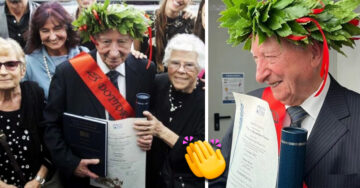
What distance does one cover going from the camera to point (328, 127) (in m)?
0.99

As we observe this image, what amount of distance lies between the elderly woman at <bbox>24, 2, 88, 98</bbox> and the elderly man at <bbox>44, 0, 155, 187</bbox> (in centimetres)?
5

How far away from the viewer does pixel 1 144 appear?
1604 millimetres

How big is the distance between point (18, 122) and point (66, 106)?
9.8 inches

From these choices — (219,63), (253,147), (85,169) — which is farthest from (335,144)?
(219,63)

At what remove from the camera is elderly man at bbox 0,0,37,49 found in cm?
162

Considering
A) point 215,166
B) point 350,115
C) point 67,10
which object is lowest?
point 215,166

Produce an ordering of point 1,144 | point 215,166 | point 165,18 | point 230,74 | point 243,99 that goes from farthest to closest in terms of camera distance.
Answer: point 230,74
point 165,18
point 1,144
point 215,166
point 243,99

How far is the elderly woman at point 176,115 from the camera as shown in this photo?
5.67 feet

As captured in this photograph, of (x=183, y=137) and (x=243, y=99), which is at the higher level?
(x=243, y=99)

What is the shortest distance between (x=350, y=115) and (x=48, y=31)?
145cm

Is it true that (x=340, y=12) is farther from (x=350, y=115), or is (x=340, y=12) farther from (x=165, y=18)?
(x=165, y=18)

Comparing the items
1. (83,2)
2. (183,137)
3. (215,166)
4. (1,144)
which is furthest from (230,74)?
(1,144)

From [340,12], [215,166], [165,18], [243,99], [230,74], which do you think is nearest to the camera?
[340,12]

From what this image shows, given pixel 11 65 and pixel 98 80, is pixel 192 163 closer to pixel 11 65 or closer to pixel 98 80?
pixel 98 80
